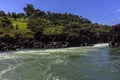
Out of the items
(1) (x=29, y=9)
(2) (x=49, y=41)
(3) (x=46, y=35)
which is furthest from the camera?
(1) (x=29, y=9)

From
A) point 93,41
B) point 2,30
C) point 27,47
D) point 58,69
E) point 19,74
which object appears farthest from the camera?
point 93,41

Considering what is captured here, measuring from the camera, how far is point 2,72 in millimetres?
36844

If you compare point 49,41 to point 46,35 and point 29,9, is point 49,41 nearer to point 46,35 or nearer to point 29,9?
point 46,35

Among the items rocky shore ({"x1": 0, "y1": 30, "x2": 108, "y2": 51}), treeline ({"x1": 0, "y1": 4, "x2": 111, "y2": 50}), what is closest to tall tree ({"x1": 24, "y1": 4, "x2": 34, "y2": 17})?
treeline ({"x1": 0, "y1": 4, "x2": 111, "y2": 50})

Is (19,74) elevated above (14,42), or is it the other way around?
(14,42)

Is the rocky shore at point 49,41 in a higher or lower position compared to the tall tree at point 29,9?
lower

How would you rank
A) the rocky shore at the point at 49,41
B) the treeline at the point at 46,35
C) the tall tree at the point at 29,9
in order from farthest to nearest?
the tall tree at the point at 29,9
the treeline at the point at 46,35
the rocky shore at the point at 49,41

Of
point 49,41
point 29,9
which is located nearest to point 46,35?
point 49,41

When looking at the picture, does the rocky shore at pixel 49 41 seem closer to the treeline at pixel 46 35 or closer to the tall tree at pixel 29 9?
the treeline at pixel 46 35

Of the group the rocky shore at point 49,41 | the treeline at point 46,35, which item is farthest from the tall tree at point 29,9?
the rocky shore at point 49,41

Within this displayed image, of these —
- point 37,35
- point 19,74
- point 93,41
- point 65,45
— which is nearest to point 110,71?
point 19,74

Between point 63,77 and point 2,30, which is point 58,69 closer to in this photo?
point 63,77

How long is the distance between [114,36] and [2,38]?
37.1 m

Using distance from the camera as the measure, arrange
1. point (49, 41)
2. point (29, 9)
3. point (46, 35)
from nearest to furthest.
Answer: point (49, 41) → point (46, 35) → point (29, 9)
